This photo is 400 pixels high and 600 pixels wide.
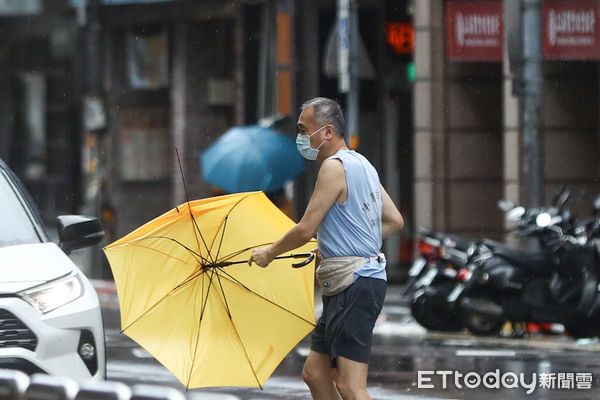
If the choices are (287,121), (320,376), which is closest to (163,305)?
(320,376)

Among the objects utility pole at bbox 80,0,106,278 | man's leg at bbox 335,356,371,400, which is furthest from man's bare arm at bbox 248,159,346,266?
utility pole at bbox 80,0,106,278

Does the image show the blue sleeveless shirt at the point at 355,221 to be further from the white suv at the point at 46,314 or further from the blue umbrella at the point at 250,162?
the blue umbrella at the point at 250,162

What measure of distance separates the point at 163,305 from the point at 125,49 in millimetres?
22194

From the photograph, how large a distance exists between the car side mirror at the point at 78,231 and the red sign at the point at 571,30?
11.1 meters

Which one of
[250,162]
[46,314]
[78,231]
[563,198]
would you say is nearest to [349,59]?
[250,162]

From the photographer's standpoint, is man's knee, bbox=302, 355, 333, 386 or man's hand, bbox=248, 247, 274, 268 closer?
man's hand, bbox=248, 247, 274, 268

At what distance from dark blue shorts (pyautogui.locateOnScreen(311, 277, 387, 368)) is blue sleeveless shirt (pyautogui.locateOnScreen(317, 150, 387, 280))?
0.07m

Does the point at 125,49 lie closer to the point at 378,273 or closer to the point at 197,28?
the point at 197,28

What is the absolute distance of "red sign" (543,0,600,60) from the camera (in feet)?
62.2

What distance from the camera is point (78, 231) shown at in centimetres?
866

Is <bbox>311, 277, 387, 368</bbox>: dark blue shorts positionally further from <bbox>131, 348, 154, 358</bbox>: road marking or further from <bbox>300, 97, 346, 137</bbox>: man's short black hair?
<bbox>131, 348, 154, 358</bbox>: road marking

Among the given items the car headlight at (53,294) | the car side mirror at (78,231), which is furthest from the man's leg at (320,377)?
the car side mirror at (78,231)

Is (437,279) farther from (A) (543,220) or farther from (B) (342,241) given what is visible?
(B) (342,241)

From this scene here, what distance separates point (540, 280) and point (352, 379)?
7330mm
